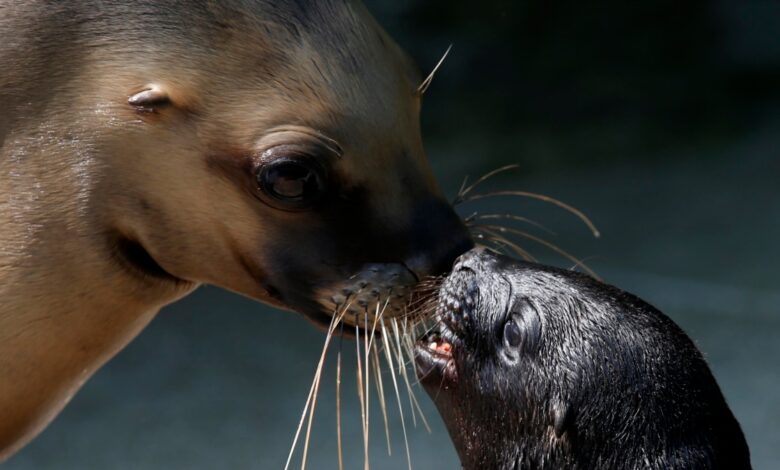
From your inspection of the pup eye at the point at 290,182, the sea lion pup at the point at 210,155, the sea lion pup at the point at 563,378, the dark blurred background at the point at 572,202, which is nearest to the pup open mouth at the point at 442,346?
the sea lion pup at the point at 563,378

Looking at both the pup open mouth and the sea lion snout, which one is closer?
the sea lion snout

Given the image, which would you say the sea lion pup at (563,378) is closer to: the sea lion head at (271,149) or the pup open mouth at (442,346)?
the pup open mouth at (442,346)

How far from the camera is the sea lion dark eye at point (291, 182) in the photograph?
289cm

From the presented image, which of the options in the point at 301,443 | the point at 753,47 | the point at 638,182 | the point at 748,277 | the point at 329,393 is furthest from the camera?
the point at 753,47

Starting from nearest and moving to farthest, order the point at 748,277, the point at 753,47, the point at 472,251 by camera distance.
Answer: the point at 472,251 → the point at 748,277 → the point at 753,47

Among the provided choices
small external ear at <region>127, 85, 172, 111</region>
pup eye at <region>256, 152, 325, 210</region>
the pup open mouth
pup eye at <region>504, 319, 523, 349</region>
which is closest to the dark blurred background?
the pup open mouth

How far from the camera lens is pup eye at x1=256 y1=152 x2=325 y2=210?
2887mm

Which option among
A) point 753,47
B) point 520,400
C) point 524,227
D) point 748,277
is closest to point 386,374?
point 524,227

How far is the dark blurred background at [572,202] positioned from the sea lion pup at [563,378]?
3171mm

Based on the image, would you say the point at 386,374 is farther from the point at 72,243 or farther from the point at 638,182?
the point at 72,243

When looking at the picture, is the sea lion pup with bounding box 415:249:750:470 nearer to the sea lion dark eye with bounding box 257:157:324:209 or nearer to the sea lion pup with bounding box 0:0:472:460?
the sea lion pup with bounding box 0:0:472:460

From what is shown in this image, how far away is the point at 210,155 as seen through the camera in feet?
9.62

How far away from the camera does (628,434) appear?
3.06 metres

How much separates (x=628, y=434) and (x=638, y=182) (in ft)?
19.5
